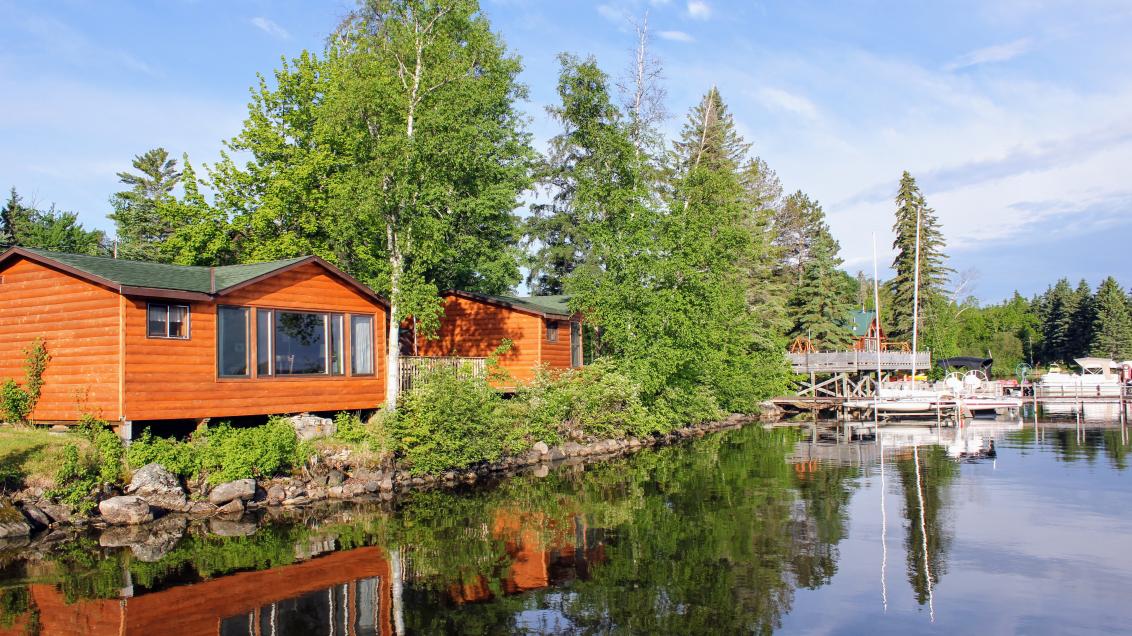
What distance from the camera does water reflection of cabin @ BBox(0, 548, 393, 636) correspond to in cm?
1050

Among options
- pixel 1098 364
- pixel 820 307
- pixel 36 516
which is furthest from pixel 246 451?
pixel 1098 364

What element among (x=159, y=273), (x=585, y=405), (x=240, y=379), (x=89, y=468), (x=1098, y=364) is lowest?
(x=89, y=468)

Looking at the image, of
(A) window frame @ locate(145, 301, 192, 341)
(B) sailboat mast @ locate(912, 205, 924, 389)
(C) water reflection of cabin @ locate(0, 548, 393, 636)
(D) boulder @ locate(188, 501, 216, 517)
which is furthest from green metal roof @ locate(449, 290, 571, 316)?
(B) sailboat mast @ locate(912, 205, 924, 389)

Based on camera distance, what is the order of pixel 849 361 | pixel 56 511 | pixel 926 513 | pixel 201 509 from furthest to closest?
pixel 849 361 < pixel 201 509 < pixel 926 513 < pixel 56 511

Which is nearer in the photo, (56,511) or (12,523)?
(12,523)

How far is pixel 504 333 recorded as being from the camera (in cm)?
3222

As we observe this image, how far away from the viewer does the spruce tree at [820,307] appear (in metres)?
57.2

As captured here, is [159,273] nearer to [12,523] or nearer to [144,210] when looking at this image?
[12,523]

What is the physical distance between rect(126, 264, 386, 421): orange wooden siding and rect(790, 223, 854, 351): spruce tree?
39.7 meters

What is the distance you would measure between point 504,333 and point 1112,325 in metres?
68.6

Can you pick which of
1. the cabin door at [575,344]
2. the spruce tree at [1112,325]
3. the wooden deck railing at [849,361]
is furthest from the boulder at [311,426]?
the spruce tree at [1112,325]

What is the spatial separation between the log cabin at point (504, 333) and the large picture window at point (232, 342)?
1169cm

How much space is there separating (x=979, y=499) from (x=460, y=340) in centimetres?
1973

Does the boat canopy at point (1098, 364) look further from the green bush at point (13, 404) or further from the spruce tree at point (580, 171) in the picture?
the green bush at point (13, 404)
